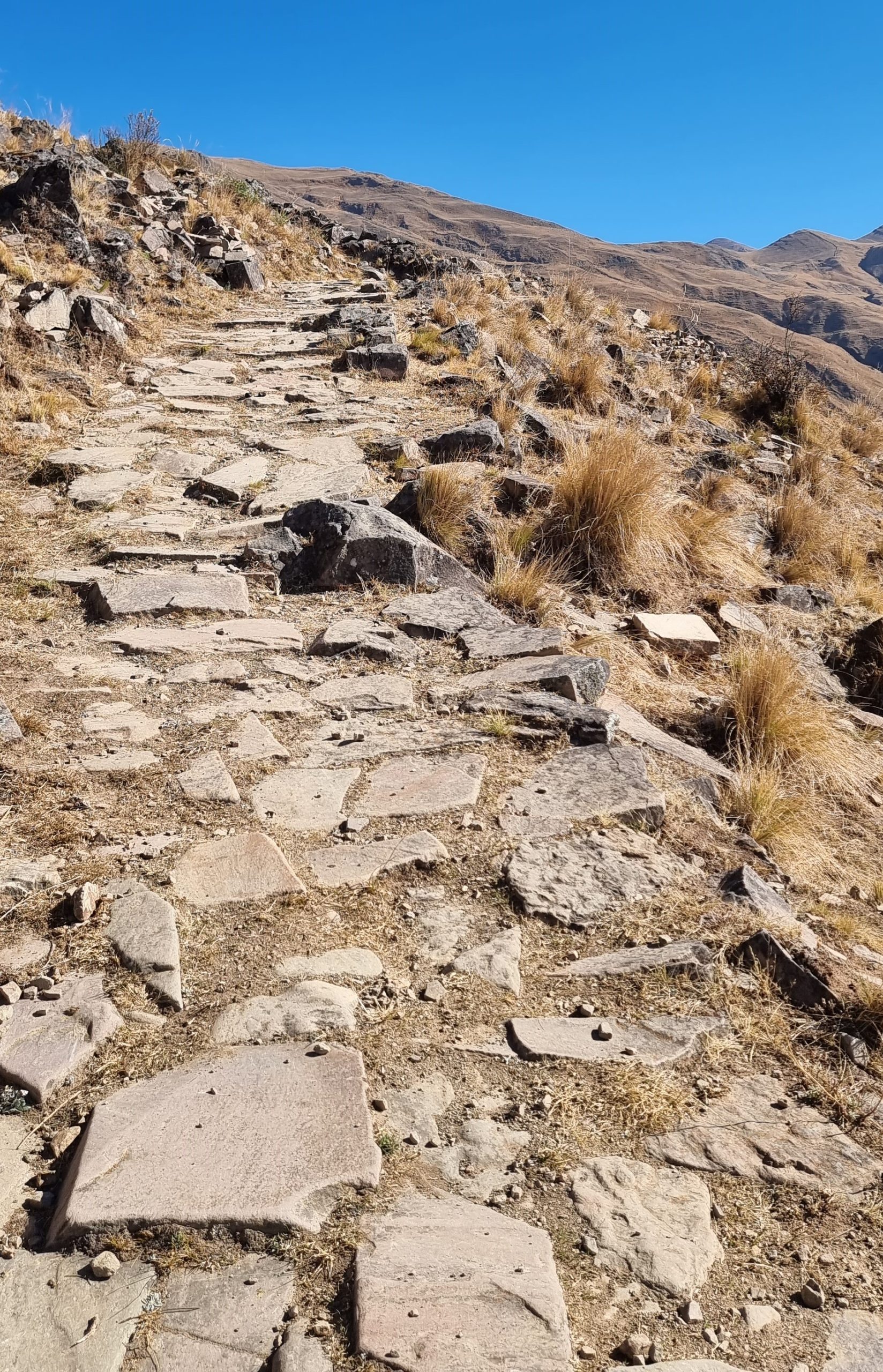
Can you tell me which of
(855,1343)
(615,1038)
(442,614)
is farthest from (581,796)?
(855,1343)

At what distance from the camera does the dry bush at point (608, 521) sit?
5000 millimetres

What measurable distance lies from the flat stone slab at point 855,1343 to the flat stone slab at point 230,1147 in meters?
0.74

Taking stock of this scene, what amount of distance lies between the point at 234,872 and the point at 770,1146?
4.40ft

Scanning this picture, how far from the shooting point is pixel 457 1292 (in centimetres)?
138

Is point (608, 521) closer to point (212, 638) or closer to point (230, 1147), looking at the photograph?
point (212, 638)

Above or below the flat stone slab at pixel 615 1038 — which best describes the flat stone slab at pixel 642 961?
above

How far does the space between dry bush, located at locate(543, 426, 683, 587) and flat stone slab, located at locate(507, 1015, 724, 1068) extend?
3215 millimetres

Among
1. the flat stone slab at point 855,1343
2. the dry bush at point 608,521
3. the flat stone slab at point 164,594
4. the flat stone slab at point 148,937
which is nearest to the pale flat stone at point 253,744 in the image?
the flat stone slab at point 148,937

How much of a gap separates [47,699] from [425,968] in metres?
1.69

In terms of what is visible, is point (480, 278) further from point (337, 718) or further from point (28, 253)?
point (337, 718)

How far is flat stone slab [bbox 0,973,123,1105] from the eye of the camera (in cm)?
169

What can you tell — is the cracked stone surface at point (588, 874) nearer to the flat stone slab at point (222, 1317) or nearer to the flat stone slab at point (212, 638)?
the flat stone slab at point (222, 1317)

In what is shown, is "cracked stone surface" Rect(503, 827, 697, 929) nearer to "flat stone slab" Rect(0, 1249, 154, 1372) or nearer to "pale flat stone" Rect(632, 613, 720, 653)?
"flat stone slab" Rect(0, 1249, 154, 1372)

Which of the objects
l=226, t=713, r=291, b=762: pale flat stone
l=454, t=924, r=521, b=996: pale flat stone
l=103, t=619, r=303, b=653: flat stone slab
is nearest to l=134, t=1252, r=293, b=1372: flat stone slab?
l=454, t=924, r=521, b=996: pale flat stone
